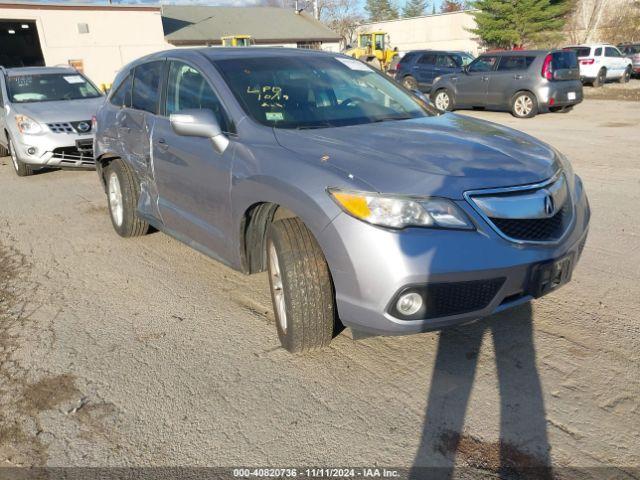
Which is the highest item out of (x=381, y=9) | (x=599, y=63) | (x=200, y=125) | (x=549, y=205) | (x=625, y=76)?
(x=381, y=9)

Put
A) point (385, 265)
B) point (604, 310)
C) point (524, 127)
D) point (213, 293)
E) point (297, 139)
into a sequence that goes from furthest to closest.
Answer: point (524, 127), point (213, 293), point (604, 310), point (297, 139), point (385, 265)

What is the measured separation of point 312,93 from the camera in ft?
12.0

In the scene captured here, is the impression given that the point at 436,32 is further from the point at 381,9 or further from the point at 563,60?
the point at 381,9

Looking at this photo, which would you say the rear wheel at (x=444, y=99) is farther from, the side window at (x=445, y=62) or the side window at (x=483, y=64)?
the side window at (x=445, y=62)

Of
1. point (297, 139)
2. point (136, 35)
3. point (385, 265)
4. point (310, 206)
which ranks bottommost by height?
point (385, 265)

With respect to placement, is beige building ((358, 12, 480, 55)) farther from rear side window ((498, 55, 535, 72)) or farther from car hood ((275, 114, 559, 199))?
car hood ((275, 114, 559, 199))

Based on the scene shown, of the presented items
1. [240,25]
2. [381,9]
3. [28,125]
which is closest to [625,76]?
[28,125]

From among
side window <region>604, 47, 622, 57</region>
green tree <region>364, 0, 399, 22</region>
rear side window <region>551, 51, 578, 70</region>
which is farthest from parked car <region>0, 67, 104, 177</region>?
green tree <region>364, 0, 399, 22</region>

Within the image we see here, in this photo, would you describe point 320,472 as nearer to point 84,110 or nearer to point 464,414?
point 464,414

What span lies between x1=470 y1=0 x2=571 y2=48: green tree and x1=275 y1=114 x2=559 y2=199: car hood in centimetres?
4099

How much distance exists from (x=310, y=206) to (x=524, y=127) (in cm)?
1094

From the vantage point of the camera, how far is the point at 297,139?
3039 millimetres

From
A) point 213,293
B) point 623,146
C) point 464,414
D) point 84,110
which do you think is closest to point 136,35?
point 84,110

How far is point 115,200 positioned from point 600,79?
895 inches
